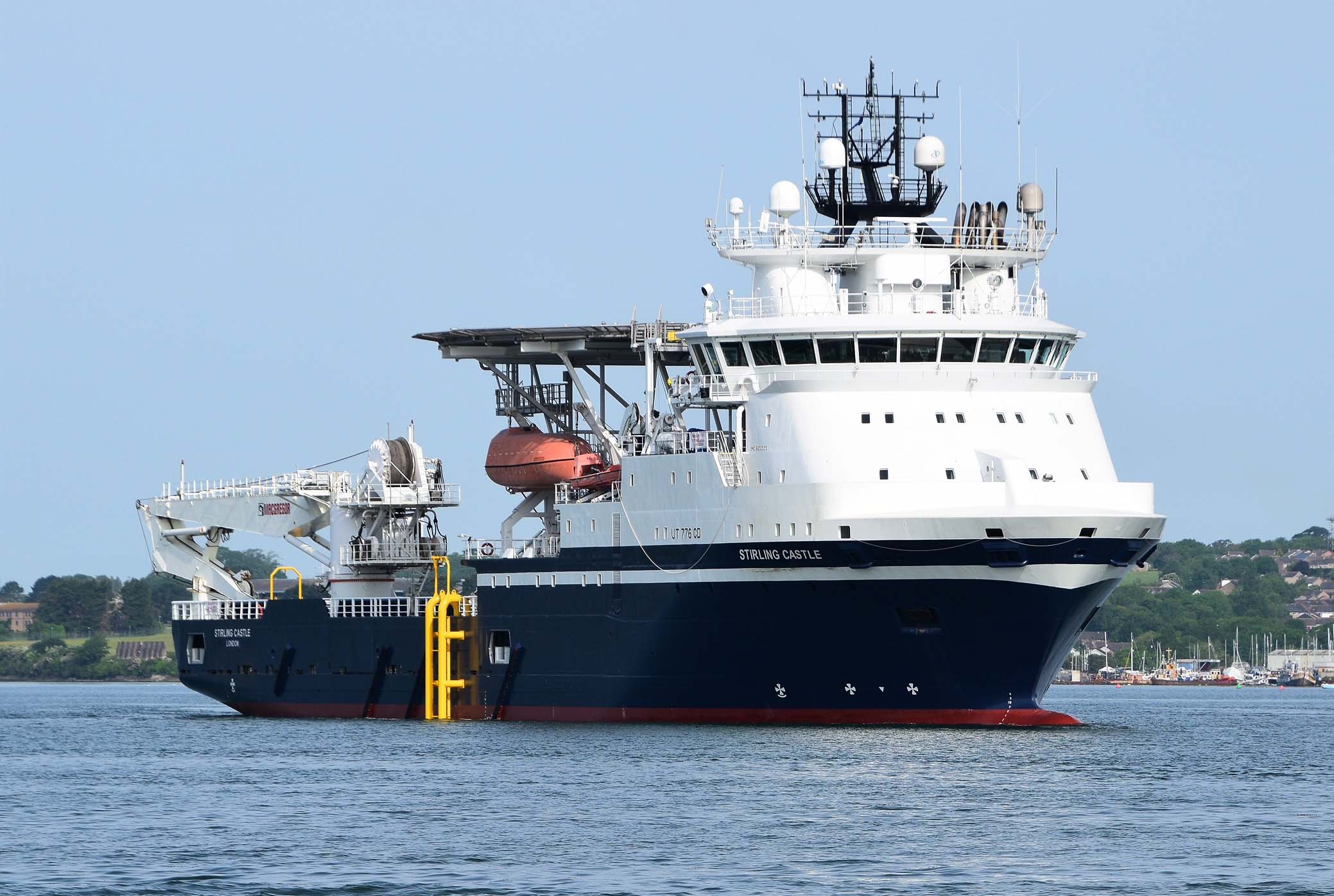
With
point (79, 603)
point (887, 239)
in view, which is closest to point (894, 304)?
point (887, 239)

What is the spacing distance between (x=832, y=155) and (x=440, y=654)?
50.4ft

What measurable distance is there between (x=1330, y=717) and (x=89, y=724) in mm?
38366

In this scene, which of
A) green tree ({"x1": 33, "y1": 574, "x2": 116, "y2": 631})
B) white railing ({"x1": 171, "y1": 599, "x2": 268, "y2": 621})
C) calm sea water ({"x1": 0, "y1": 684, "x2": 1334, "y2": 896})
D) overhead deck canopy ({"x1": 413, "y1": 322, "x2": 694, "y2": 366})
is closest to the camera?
calm sea water ({"x1": 0, "y1": 684, "x2": 1334, "y2": 896})

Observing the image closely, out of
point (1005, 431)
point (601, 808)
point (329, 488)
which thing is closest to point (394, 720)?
point (329, 488)

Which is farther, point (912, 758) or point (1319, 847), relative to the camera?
point (912, 758)

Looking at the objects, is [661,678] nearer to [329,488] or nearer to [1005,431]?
[1005,431]

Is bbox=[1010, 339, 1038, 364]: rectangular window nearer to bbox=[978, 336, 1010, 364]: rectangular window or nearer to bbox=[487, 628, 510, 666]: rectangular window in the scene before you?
bbox=[978, 336, 1010, 364]: rectangular window

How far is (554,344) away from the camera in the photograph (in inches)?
2377

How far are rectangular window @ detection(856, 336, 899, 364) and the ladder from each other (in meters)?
13.7

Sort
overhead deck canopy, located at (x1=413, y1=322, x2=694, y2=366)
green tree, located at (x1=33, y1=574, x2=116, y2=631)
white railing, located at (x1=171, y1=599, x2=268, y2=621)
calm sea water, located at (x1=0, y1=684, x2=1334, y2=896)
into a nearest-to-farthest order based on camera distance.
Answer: calm sea water, located at (x1=0, y1=684, x2=1334, y2=896) → overhead deck canopy, located at (x1=413, y1=322, x2=694, y2=366) → white railing, located at (x1=171, y1=599, x2=268, y2=621) → green tree, located at (x1=33, y1=574, x2=116, y2=631)

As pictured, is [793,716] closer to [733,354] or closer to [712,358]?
[733,354]

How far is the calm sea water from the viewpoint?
107ft

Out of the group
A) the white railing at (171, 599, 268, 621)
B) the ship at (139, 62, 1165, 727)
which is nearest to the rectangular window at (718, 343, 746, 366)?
the ship at (139, 62, 1165, 727)

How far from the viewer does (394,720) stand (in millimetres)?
60656
